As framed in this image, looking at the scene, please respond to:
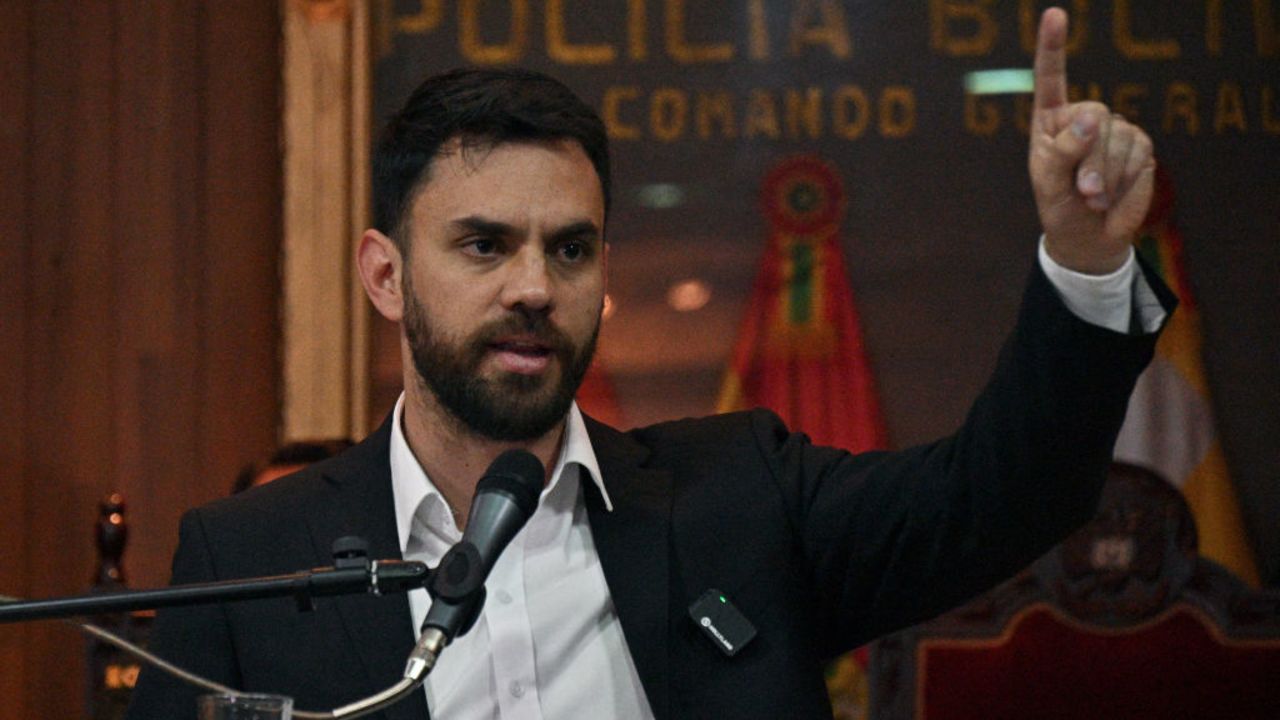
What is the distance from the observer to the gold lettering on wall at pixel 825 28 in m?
3.51

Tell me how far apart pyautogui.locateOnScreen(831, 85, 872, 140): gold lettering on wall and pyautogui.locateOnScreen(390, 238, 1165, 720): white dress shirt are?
1792mm

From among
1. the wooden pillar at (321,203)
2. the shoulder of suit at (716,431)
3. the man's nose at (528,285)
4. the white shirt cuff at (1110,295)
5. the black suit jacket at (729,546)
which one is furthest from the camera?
the wooden pillar at (321,203)

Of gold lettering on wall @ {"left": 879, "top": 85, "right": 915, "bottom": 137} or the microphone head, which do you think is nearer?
the microphone head

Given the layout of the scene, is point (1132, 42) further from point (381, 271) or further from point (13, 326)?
point (13, 326)

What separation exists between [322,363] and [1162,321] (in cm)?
227

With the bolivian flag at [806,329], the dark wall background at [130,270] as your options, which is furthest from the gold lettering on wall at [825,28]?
the dark wall background at [130,270]

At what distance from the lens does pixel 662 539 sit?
1.80 meters

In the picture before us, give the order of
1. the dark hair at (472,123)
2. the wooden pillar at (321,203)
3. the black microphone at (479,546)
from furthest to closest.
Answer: the wooden pillar at (321,203) < the dark hair at (472,123) < the black microphone at (479,546)

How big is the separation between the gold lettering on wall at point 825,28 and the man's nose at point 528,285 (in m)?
1.95

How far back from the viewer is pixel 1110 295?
4.57 ft

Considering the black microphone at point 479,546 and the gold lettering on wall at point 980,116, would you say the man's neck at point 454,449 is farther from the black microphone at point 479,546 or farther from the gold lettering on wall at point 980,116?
the gold lettering on wall at point 980,116

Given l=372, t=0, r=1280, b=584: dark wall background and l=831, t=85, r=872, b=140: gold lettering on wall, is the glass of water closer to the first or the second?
l=372, t=0, r=1280, b=584: dark wall background

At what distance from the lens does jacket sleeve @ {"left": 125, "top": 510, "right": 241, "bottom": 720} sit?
66.1 inches

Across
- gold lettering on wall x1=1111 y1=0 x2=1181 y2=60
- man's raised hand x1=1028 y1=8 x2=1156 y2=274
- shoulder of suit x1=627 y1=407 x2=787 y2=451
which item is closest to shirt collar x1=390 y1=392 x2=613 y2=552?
shoulder of suit x1=627 y1=407 x2=787 y2=451
